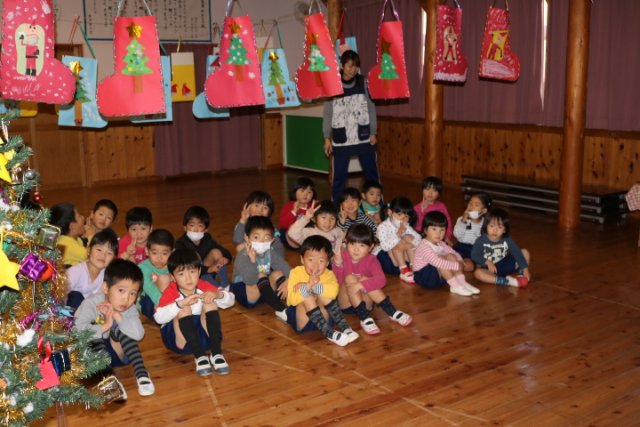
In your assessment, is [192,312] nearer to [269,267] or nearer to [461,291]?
[269,267]

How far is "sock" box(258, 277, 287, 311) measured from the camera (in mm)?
4074

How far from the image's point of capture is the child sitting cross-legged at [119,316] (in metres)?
3.14

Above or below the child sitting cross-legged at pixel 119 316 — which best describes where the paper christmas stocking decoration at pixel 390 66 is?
above

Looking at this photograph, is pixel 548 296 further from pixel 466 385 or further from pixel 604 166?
pixel 604 166

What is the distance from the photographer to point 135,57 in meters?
4.61

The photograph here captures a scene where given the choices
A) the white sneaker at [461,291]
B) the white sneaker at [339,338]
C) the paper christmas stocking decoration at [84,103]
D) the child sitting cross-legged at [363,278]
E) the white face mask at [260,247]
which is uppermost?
the paper christmas stocking decoration at [84,103]

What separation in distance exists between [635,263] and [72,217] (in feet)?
13.2

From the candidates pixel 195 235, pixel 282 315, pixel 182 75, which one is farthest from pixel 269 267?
pixel 182 75

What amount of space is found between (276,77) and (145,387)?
3.66 meters

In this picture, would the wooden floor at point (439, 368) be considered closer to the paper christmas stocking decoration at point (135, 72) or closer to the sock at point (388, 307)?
the sock at point (388, 307)

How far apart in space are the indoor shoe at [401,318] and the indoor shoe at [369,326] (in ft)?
0.50

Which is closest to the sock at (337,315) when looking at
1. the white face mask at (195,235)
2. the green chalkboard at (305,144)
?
the white face mask at (195,235)

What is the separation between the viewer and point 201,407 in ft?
9.87

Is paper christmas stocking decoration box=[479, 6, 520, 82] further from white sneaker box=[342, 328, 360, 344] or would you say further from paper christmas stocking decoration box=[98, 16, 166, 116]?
white sneaker box=[342, 328, 360, 344]
